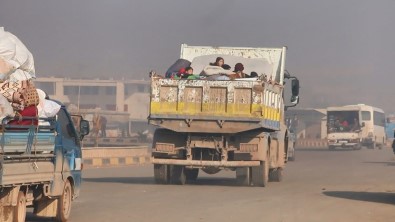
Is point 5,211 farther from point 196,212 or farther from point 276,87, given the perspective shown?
point 276,87

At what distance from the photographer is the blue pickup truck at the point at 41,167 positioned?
11945 mm

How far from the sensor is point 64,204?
1415 centimetres

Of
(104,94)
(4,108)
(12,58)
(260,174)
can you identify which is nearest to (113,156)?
(260,174)

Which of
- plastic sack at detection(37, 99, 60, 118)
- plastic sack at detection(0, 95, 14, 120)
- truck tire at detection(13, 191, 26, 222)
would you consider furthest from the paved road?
plastic sack at detection(0, 95, 14, 120)

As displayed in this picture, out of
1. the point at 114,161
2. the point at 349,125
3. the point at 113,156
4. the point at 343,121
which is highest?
the point at 343,121

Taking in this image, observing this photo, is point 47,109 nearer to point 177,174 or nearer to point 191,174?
point 177,174

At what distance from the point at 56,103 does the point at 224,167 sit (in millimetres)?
9236

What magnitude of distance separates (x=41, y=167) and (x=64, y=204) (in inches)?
55.7

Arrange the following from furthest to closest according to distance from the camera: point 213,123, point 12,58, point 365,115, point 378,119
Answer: point 378,119 < point 365,115 < point 213,123 < point 12,58

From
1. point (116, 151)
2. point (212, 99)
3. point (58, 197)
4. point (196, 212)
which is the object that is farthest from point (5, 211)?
point (116, 151)

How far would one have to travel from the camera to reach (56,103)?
14.1 meters

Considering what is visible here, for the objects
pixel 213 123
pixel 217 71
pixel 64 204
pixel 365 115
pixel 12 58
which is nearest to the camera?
pixel 12 58

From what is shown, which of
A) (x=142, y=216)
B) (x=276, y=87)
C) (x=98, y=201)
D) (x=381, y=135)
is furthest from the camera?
(x=381, y=135)

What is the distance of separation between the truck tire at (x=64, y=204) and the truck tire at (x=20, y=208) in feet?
4.40
